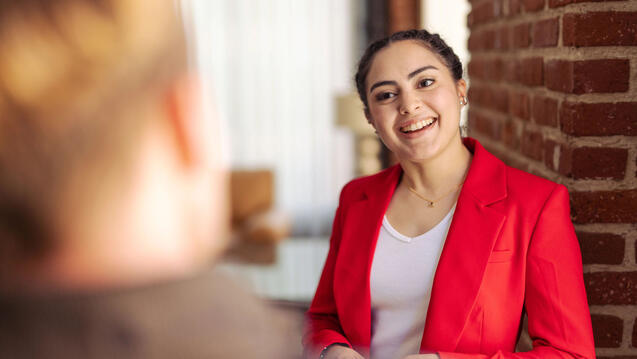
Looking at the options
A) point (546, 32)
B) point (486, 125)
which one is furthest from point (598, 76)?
point (486, 125)

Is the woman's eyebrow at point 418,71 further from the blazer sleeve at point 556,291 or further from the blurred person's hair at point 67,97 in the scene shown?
the blurred person's hair at point 67,97

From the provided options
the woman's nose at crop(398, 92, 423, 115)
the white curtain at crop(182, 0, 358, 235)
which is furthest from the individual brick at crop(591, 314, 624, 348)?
the white curtain at crop(182, 0, 358, 235)

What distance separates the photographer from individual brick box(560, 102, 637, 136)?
1.18 m

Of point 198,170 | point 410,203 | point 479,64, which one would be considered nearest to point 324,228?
point 479,64

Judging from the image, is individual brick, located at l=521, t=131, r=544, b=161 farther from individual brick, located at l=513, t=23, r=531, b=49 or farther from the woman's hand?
the woman's hand

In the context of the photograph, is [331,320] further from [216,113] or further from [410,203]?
[216,113]

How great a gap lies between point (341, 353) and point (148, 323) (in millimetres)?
1056

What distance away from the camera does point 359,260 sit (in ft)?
4.59

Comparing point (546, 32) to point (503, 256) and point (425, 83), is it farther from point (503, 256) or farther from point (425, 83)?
point (503, 256)

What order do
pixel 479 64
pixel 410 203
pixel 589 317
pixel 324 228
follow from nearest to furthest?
pixel 589 317 < pixel 410 203 < pixel 479 64 < pixel 324 228

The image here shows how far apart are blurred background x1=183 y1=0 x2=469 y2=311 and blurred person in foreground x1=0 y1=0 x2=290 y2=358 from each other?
554 centimetres

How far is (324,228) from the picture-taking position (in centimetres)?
664

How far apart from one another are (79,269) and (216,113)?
105 millimetres

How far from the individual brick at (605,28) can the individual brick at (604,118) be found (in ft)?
0.40
